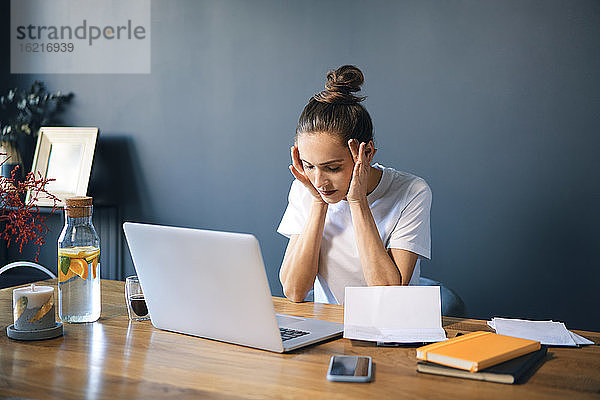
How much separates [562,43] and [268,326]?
1945 mm

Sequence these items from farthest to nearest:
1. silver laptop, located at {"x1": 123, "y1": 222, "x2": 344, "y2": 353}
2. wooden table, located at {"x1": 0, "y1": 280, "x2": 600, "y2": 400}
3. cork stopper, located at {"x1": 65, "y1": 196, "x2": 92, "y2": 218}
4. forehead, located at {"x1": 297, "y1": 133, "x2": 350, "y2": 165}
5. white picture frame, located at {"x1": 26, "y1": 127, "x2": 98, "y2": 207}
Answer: white picture frame, located at {"x1": 26, "y1": 127, "x2": 98, "y2": 207}
forehead, located at {"x1": 297, "y1": 133, "x2": 350, "y2": 165}
cork stopper, located at {"x1": 65, "y1": 196, "x2": 92, "y2": 218}
silver laptop, located at {"x1": 123, "y1": 222, "x2": 344, "y2": 353}
wooden table, located at {"x1": 0, "y1": 280, "x2": 600, "y2": 400}

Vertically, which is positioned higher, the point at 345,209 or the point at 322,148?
the point at 322,148

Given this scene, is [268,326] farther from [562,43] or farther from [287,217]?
[562,43]

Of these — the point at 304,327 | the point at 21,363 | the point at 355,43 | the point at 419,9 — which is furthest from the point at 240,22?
the point at 21,363

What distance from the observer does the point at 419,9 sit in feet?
9.48

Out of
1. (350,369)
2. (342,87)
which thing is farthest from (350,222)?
(350,369)

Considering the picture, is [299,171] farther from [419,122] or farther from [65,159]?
[65,159]

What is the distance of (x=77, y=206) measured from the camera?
151cm

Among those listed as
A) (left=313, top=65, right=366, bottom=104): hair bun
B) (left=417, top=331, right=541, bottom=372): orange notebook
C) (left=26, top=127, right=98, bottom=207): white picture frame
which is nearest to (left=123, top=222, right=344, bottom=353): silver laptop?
(left=417, top=331, right=541, bottom=372): orange notebook

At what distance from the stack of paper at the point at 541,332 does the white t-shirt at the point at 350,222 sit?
0.47m

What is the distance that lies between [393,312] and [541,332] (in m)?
0.33

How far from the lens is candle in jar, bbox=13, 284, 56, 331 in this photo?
1.40 meters

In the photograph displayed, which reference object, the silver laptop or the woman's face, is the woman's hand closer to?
the woman's face

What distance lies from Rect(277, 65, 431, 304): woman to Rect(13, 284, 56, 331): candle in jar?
0.69 m
